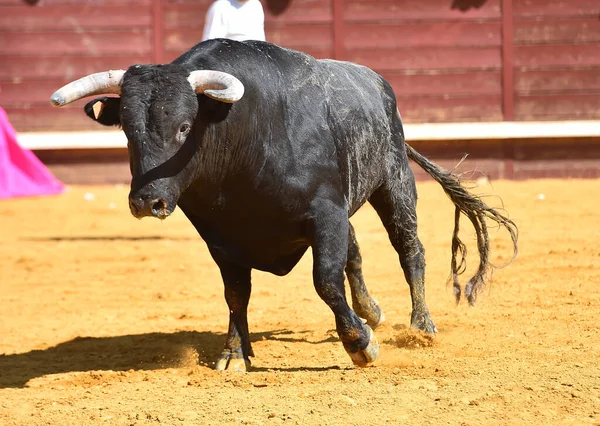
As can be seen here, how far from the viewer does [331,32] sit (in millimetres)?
12148

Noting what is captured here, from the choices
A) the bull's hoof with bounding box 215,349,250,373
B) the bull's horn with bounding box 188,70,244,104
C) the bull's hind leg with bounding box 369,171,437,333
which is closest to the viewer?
the bull's horn with bounding box 188,70,244,104

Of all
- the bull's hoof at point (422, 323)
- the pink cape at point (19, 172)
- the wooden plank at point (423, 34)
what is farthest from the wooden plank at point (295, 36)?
the bull's hoof at point (422, 323)

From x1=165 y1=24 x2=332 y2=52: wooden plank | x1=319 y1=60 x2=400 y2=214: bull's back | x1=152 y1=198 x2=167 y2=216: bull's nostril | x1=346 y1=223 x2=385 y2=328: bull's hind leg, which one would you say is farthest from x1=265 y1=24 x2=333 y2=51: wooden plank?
x1=152 y1=198 x2=167 y2=216: bull's nostril

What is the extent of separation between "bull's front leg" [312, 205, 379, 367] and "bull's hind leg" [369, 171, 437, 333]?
86 centimetres

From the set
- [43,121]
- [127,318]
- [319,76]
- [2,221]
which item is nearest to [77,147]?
[43,121]

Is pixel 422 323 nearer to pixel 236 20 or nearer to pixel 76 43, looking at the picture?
pixel 236 20

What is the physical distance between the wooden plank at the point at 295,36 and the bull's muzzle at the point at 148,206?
8.53 meters

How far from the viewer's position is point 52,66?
40.5 ft

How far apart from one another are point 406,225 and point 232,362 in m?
1.19

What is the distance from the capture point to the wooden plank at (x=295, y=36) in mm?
12109

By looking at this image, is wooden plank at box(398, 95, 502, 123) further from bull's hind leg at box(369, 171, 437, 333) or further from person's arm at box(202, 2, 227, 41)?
bull's hind leg at box(369, 171, 437, 333)

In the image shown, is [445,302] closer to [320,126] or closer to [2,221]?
[320,126]

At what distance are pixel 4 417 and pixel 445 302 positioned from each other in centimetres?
281

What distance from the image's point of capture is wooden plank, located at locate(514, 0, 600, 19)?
1191cm
